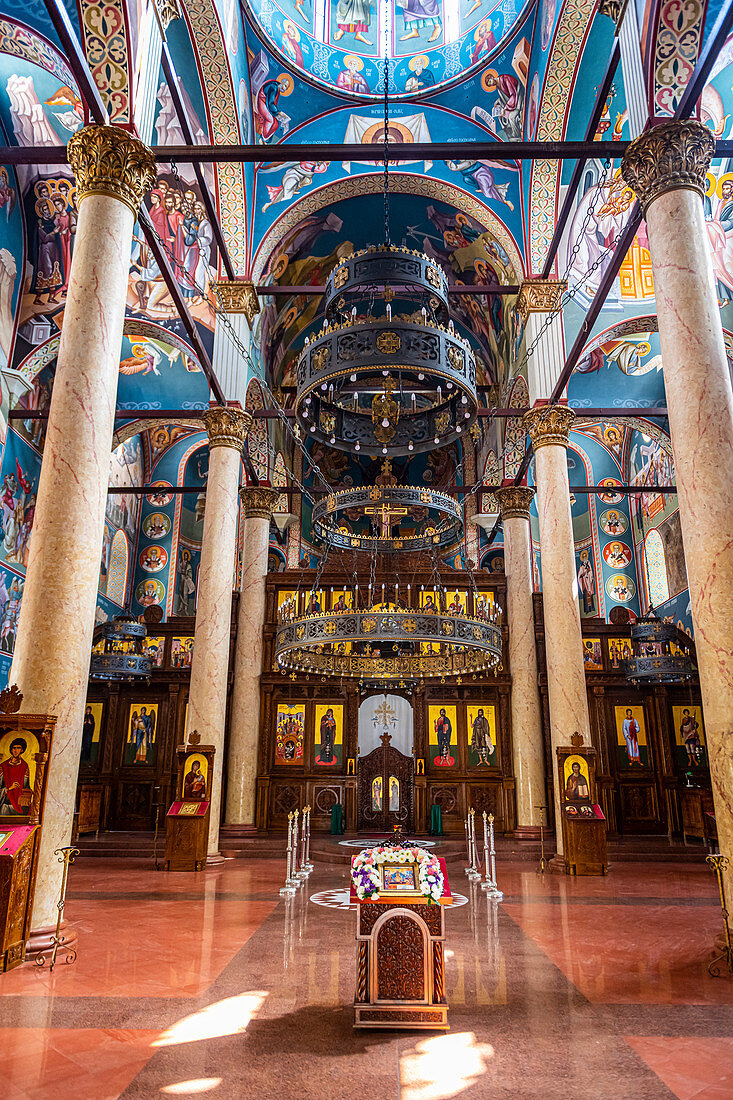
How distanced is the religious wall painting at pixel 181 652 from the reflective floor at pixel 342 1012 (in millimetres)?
9990

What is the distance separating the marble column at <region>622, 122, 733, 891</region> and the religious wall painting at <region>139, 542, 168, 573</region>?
55.4 ft

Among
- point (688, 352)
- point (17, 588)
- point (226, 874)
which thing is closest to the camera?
point (688, 352)

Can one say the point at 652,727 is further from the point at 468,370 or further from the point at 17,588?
the point at 17,588

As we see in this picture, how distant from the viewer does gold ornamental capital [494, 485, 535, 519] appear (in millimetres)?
17344

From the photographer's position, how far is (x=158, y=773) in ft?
56.2

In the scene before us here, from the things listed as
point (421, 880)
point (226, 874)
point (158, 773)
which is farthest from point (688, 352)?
point (158, 773)

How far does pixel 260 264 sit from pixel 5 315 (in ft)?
16.9

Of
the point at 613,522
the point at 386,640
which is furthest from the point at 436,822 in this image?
the point at 613,522

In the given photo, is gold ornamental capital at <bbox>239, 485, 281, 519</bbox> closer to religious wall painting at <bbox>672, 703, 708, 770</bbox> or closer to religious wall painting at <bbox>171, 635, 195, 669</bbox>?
religious wall painting at <bbox>171, 635, 195, 669</bbox>

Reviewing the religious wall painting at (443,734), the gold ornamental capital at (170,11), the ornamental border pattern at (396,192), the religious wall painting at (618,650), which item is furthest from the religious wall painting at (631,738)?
the gold ornamental capital at (170,11)

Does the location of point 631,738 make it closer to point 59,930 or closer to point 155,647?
point 155,647

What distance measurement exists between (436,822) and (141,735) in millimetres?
7213

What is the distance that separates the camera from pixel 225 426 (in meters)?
13.8

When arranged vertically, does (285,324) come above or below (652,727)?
above
